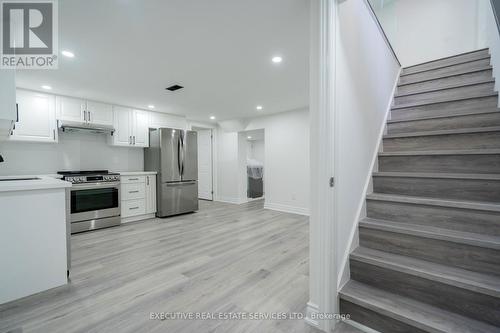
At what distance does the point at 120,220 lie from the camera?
3.83 meters

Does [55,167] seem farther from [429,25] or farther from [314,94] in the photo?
[429,25]

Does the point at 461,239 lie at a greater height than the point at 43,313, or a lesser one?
greater

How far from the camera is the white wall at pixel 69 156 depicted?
3.29 meters

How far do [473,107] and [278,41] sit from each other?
6.44 feet

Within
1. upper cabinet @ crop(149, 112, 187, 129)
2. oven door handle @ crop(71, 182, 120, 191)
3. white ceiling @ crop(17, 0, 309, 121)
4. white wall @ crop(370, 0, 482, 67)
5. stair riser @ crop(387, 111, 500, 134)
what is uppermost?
white wall @ crop(370, 0, 482, 67)

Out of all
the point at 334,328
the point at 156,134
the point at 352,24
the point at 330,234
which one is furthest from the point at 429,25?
the point at 156,134

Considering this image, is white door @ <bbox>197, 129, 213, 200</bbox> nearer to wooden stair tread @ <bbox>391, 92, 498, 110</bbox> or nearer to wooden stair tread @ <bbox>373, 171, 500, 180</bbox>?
wooden stair tread @ <bbox>391, 92, 498, 110</bbox>

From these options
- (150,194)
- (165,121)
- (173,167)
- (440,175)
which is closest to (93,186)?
(150,194)

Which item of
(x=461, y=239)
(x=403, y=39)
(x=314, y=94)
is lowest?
(x=461, y=239)

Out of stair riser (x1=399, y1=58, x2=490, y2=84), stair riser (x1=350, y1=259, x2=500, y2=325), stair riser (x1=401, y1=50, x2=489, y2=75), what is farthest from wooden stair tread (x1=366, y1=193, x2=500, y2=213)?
stair riser (x1=401, y1=50, x2=489, y2=75)

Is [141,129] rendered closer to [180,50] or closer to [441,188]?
[180,50]

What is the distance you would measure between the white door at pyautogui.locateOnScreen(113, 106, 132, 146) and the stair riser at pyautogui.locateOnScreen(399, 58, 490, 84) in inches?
187

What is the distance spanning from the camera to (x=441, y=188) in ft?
5.32

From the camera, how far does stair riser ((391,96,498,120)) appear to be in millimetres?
1943
